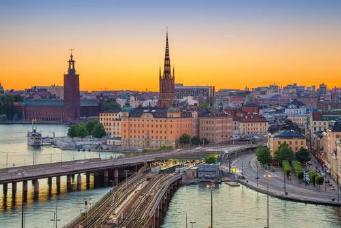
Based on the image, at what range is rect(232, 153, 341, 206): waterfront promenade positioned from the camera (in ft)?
111

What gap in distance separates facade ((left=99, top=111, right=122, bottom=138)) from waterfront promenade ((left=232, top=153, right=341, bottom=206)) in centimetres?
2854

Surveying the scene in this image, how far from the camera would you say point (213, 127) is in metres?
66.6

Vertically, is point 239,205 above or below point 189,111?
below

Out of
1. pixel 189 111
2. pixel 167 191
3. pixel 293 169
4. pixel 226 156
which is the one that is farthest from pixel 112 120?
pixel 167 191

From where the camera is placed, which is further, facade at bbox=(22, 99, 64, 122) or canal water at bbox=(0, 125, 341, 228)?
facade at bbox=(22, 99, 64, 122)

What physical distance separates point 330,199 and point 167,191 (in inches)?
260

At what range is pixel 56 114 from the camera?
116250 mm

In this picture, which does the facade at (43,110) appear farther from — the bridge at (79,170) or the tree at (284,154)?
the tree at (284,154)

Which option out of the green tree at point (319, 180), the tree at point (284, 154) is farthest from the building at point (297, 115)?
the green tree at point (319, 180)

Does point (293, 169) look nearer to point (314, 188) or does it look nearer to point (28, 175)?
point (314, 188)

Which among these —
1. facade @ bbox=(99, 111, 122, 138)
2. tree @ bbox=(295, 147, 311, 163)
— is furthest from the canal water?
facade @ bbox=(99, 111, 122, 138)

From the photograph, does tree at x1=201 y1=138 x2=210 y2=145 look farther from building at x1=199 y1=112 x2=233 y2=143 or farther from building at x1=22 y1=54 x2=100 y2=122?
building at x1=22 y1=54 x2=100 y2=122

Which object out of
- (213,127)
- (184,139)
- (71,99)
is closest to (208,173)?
(184,139)

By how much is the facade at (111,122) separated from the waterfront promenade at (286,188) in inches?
1124
